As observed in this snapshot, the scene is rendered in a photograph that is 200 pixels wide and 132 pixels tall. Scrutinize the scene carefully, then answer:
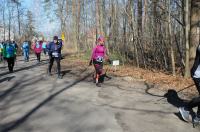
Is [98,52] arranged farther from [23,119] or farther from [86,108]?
[23,119]

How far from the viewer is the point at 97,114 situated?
30.5 ft

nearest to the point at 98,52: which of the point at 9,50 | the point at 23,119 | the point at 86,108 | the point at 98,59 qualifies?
the point at 98,59

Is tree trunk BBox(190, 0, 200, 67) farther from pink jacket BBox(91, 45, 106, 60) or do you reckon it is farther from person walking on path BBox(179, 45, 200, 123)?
person walking on path BBox(179, 45, 200, 123)

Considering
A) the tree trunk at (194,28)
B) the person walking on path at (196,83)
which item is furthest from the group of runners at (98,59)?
the tree trunk at (194,28)

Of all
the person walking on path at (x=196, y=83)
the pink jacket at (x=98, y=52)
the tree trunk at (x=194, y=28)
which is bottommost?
the person walking on path at (x=196, y=83)

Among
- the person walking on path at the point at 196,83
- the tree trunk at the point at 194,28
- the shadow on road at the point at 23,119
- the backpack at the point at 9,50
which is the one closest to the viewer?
the shadow on road at the point at 23,119

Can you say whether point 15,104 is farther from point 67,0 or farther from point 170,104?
point 67,0

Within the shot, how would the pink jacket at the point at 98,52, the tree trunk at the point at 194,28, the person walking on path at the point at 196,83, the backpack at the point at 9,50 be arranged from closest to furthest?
1. the person walking on path at the point at 196,83
2. the pink jacket at the point at 98,52
3. the tree trunk at the point at 194,28
4. the backpack at the point at 9,50

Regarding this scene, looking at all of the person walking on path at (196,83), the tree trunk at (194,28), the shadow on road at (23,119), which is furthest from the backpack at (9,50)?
the person walking on path at (196,83)

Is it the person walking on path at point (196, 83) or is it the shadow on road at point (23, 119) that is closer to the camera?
the shadow on road at point (23, 119)

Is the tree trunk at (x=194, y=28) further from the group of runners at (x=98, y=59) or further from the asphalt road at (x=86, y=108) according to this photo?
the group of runners at (x=98, y=59)

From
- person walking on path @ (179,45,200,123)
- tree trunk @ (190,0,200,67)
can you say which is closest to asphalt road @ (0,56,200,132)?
person walking on path @ (179,45,200,123)

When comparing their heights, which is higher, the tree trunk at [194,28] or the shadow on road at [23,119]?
the tree trunk at [194,28]

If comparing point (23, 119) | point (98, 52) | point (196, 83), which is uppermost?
point (98, 52)
